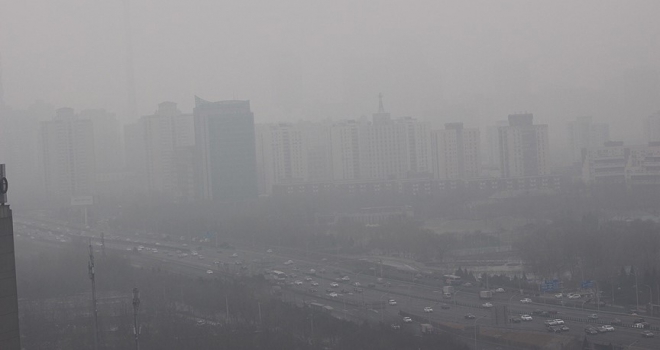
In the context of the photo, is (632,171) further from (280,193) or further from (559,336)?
(559,336)

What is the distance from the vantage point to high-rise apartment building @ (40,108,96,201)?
17109 millimetres

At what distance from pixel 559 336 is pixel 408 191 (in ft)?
38.3

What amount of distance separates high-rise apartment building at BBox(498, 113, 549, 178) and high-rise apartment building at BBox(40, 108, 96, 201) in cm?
820

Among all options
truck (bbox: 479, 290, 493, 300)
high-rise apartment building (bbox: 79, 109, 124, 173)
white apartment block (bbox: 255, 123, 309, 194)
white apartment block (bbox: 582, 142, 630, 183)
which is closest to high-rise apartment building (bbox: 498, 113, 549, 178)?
white apartment block (bbox: 582, 142, 630, 183)

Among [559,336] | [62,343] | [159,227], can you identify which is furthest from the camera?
[159,227]

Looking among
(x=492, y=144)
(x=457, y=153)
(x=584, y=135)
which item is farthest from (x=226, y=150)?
(x=584, y=135)

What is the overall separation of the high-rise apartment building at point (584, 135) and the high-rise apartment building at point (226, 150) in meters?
7.08

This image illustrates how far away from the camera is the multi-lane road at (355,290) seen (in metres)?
5.66

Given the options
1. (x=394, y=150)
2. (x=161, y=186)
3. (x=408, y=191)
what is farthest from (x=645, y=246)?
(x=161, y=186)

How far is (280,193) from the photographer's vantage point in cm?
1672

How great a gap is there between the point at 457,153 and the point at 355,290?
11082 millimetres

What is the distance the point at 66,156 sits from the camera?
17.4 meters

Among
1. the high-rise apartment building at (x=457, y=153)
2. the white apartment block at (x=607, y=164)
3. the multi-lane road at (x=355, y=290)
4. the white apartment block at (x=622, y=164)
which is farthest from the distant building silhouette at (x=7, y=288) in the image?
the high-rise apartment building at (x=457, y=153)

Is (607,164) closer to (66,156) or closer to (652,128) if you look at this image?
(652,128)
